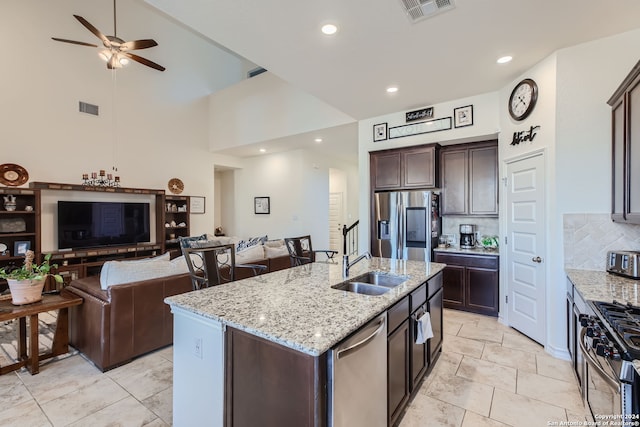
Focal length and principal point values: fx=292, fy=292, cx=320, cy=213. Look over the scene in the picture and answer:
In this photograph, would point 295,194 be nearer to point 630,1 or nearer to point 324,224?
point 324,224

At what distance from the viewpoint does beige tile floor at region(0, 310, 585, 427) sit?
6.47ft

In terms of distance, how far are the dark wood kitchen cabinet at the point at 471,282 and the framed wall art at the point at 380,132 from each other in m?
1.96

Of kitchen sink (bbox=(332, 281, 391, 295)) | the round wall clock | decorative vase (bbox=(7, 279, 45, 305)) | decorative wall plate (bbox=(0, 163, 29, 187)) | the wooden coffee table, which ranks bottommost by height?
the wooden coffee table

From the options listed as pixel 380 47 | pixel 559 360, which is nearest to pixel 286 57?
pixel 380 47

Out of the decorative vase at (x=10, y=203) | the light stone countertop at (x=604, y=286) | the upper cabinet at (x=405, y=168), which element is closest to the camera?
the light stone countertop at (x=604, y=286)

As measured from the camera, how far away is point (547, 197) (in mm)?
2887

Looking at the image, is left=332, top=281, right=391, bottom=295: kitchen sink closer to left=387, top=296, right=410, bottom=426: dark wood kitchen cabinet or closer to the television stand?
left=387, top=296, right=410, bottom=426: dark wood kitchen cabinet

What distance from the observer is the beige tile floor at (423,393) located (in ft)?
6.47

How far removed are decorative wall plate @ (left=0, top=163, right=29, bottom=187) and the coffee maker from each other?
23.1 ft

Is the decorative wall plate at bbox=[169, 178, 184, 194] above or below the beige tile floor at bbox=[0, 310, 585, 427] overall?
above

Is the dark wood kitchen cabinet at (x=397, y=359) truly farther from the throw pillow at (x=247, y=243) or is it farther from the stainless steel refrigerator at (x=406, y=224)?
the throw pillow at (x=247, y=243)

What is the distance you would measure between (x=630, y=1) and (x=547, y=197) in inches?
62.3

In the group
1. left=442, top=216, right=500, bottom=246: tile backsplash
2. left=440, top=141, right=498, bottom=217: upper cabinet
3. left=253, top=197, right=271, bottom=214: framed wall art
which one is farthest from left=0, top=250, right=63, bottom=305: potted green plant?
left=253, top=197, right=271, bottom=214: framed wall art

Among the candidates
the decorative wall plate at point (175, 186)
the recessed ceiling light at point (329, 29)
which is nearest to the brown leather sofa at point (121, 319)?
the recessed ceiling light at point (329, 29)
